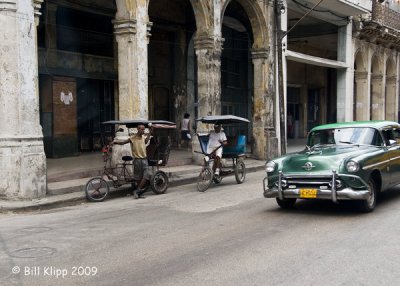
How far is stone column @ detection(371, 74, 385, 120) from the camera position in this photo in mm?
31938

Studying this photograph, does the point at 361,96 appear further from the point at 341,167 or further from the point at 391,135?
the point at 341,167

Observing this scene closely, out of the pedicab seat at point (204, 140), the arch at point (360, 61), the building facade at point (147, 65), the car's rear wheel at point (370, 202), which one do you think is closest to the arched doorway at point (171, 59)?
the building facade at point (147, 65)

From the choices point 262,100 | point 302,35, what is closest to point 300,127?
point 302,35

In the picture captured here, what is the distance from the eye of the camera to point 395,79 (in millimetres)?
34281

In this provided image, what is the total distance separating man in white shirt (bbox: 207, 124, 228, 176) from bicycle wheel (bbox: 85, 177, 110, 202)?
10.5 ft

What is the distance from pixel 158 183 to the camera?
39.6ft

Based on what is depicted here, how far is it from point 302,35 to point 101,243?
2396cm

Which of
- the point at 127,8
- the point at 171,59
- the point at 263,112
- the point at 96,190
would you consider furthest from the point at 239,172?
the point at 171,59

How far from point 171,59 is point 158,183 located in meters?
10.7

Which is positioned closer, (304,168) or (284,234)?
(284,234)

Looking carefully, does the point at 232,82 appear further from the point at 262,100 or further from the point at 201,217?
the point at 201,217

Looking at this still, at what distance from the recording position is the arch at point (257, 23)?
19250 mm

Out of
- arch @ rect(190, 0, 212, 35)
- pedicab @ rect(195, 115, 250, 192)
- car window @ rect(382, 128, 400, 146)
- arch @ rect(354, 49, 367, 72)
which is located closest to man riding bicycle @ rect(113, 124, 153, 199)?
pedicab @ rect(195, 115, 250, 192)

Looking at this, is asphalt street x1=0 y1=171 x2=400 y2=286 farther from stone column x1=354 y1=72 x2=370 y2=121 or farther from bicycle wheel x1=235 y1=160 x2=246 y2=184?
stone column x1=354 y1=72 x2=370 y2=121
